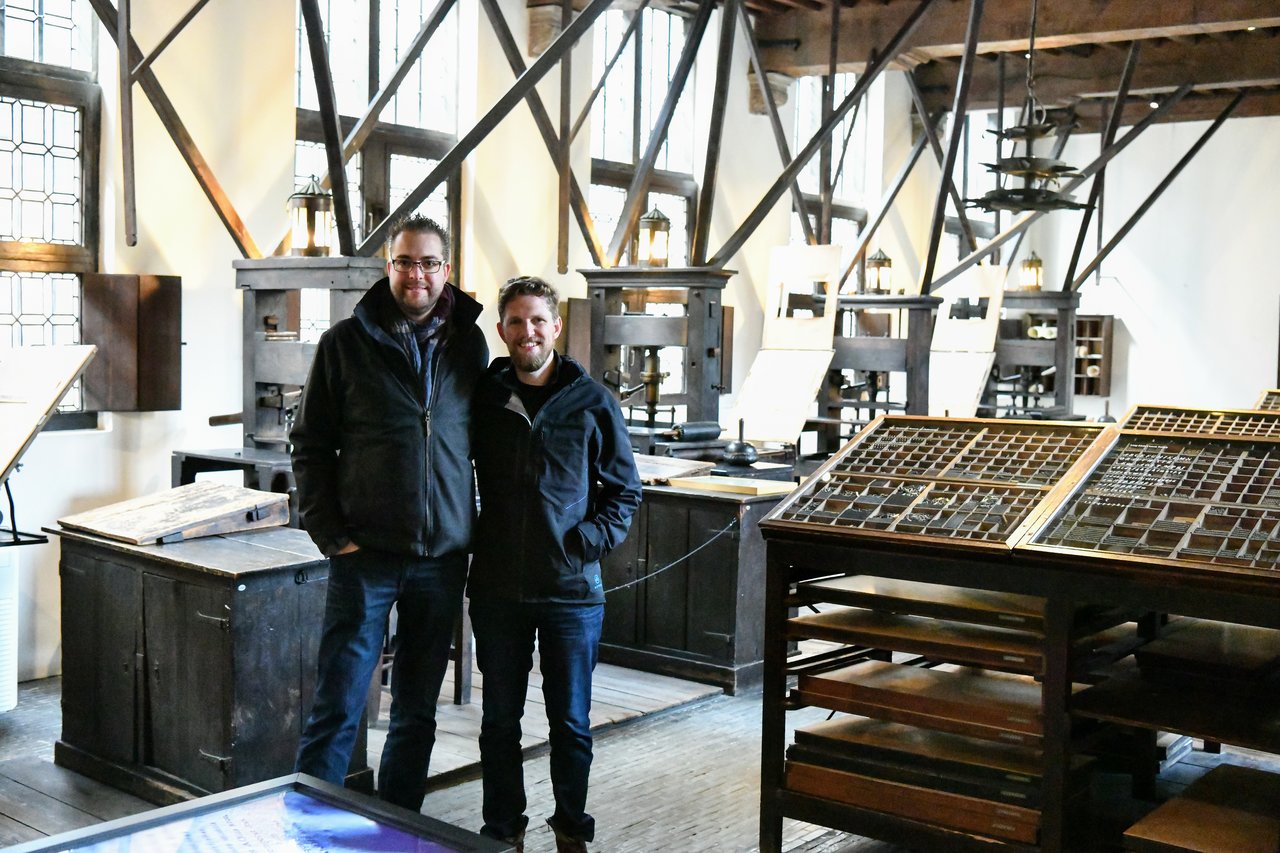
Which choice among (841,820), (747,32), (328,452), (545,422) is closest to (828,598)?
(841,820)

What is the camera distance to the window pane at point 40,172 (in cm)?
575

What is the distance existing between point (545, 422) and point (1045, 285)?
14181 mm

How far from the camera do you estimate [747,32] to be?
9367 mm

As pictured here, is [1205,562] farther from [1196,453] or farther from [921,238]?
[921,238]

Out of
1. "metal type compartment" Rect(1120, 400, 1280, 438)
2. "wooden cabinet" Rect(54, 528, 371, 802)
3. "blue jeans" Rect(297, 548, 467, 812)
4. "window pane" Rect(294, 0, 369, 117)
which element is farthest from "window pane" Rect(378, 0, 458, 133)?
"metal type compartment" Rect(1120, 400, 1280, 438)

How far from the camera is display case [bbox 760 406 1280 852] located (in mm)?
2838

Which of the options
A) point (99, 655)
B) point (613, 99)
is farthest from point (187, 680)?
point (613, 99)

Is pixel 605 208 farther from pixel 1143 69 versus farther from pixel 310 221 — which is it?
pixel 1143 69

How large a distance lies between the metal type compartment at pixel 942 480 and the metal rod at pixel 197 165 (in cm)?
356

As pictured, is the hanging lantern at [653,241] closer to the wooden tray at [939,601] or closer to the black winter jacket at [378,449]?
the wooden tray at [939,601]

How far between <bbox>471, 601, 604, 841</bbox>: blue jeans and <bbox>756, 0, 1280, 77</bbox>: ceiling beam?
282 inches

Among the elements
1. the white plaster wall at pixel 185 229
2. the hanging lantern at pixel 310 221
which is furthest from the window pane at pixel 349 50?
the hanging lantern at pixel 310 221

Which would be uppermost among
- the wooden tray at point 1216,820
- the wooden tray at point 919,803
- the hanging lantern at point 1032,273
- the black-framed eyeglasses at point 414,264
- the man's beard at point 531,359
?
the hanging lantern at point 1032,273

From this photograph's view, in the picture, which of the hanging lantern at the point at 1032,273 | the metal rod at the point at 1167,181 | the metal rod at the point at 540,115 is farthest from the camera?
the hanging lantern at the point at 1032,273
